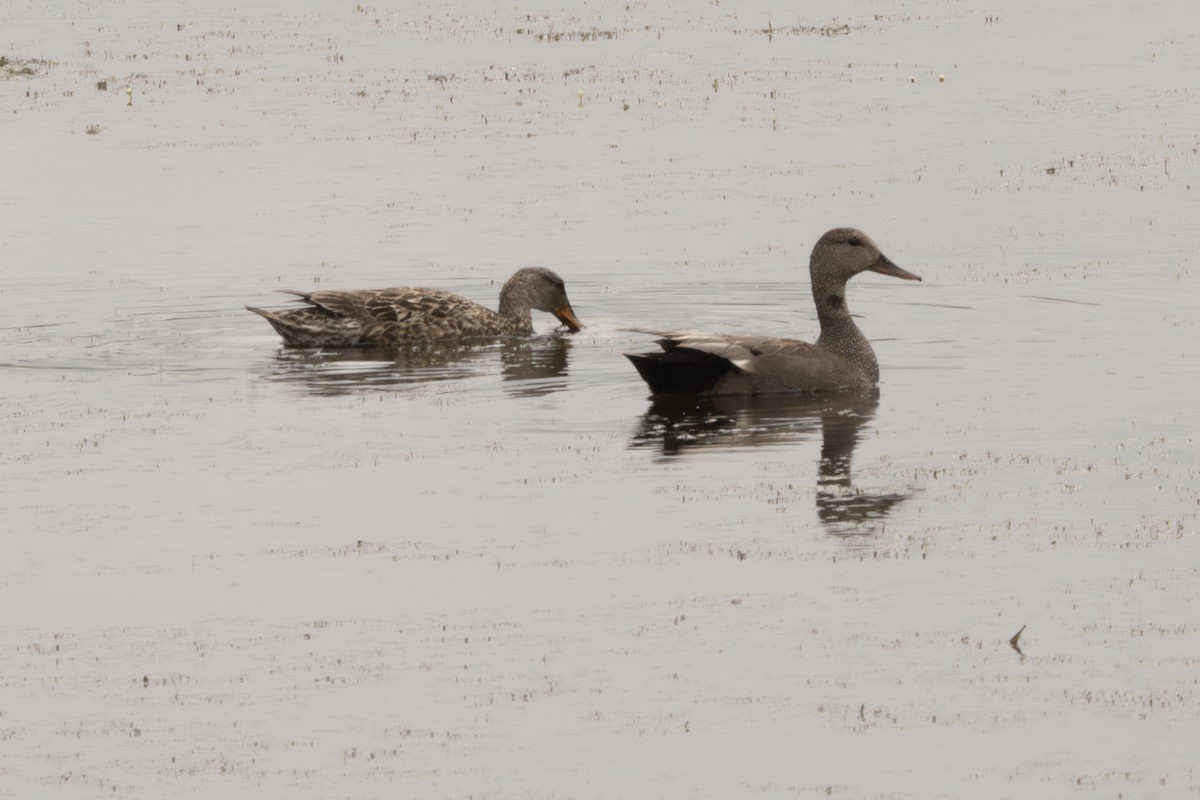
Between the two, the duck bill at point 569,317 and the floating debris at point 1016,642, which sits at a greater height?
the duck bill at point 569,317

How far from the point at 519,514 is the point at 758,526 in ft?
4.64

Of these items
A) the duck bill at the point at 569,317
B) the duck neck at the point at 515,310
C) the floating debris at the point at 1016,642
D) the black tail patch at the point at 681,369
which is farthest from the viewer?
the duck neck at the point at 515,310

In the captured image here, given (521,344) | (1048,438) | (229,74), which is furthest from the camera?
(229,74)

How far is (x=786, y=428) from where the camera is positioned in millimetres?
16469

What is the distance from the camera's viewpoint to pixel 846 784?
9109 millimetres

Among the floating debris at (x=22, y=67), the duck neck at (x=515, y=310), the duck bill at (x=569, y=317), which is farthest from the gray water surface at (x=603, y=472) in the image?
the floating debris at (x=22, y=67)

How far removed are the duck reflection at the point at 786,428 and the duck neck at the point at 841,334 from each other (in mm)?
241

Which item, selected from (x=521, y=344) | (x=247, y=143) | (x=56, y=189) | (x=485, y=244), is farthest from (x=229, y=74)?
(x=521, y=344)

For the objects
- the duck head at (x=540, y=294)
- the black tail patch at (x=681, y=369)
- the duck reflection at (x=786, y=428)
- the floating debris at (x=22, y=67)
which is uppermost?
the floating debris at (x=22, y=67)

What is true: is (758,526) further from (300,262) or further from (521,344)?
(300,262)

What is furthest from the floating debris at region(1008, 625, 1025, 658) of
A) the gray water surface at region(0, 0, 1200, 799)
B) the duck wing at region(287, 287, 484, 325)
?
the duck wing at region(287, 287, 484, 325)

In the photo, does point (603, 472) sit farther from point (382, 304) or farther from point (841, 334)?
point (382, 304)

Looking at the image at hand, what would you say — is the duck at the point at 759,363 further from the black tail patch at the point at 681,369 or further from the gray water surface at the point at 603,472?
the gray water surface at the point at 603,472

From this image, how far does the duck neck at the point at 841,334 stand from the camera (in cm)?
1794
